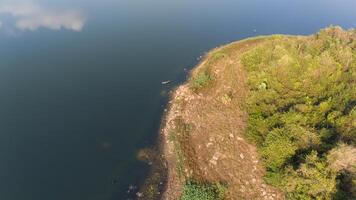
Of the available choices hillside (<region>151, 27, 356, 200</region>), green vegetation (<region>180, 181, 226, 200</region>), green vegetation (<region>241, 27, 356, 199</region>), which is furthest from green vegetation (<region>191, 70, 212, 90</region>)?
green vegetation (<region>180, 181, 226, 200</region>)

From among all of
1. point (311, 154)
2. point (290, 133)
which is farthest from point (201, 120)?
point (311, 154)

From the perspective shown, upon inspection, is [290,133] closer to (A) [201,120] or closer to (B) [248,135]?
(B) [248,135]

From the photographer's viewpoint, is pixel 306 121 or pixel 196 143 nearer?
pixel 306 121

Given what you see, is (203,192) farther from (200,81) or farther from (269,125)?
(200,81)

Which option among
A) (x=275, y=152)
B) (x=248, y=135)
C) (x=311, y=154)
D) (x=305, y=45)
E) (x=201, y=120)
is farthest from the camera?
(x=305, y=45)

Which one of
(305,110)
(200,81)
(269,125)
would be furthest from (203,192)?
(200,81)

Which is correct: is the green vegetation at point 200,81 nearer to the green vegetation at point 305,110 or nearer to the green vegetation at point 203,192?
the green vegetation at point 305,110
